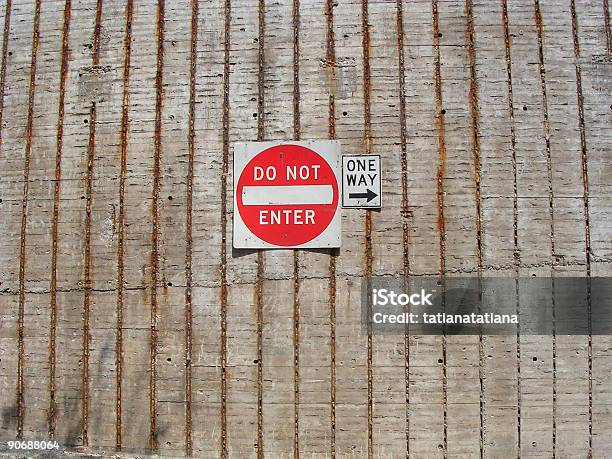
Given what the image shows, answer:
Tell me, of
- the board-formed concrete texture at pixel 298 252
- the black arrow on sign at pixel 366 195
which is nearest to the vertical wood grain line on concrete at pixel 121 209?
the board-formed concrete texture at pixel 298 252

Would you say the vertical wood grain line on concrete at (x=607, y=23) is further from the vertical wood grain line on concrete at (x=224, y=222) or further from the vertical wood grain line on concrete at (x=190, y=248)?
the vertical wood grain line on concrete at (x=190, y=248)

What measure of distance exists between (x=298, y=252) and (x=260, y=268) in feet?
1.71

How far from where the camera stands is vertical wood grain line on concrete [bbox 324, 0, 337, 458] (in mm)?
5668

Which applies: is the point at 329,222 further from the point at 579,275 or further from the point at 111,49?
the point at 111,49

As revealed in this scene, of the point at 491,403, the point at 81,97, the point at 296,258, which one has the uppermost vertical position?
the point at 81,97

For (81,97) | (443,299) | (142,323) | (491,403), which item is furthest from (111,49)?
(491,403)

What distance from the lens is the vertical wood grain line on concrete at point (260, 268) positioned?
570 cm

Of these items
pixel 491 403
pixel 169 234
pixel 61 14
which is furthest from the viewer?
pixel 61 14

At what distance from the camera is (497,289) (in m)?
5.70

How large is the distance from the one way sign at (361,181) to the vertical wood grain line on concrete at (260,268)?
121 cm

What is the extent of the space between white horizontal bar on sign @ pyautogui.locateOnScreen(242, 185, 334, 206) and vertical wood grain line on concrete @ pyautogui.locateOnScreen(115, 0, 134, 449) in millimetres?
1631

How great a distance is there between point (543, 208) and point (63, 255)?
243 inches

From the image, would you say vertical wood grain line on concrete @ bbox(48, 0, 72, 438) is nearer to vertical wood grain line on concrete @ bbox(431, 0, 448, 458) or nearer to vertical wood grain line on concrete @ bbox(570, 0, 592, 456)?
vertical wood grain line on concrete @ bbox(431, 0, 448, 458)

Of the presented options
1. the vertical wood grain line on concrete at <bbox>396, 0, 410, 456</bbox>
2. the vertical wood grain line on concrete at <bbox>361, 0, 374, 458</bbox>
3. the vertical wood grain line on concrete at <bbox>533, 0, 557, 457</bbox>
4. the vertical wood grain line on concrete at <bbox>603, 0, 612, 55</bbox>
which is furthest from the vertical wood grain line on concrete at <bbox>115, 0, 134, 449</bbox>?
the vertical wood grain line on concrete at <bbox>603, 0, 612, 55</bbox>
